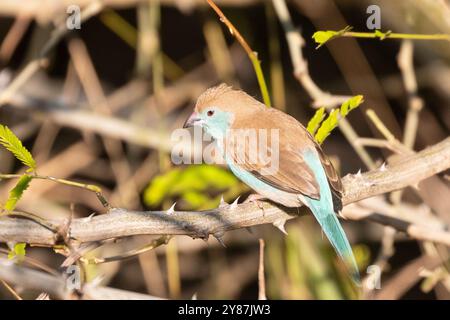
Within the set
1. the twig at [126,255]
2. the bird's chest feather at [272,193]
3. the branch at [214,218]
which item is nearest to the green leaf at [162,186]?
the bird's chest feather at [272,193]

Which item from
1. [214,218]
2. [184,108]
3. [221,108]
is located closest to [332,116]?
[214,218]

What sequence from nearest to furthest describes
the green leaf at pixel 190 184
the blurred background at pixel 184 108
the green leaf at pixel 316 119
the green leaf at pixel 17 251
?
the green leaf at pixel 17 251
the green leaf at pixel 316 119
the green leaf at pixel 190 184
the blurred background at pixel 184 108

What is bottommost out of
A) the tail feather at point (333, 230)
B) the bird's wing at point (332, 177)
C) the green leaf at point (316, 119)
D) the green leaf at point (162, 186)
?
the tail feather at point (333, 230)

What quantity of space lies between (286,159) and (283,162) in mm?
30

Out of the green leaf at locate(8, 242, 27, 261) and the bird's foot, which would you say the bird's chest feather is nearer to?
the bird's foot

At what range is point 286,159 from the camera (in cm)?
412

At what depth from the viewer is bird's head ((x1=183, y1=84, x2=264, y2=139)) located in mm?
4570

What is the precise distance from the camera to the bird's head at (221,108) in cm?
457

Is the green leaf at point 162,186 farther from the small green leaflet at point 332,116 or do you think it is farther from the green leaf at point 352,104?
the green leaf at point 352,104

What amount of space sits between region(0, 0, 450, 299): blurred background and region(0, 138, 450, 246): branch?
1.31m

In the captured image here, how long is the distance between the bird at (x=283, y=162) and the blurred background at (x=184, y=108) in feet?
1.42

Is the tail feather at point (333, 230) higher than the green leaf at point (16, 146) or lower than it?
higher

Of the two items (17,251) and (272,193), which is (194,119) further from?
(17,251)
